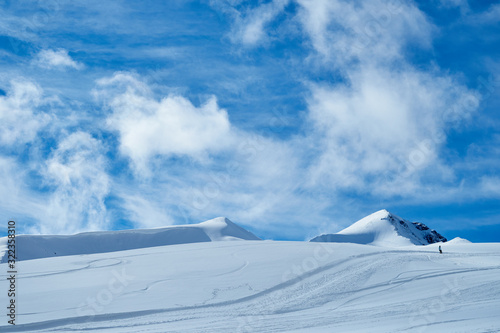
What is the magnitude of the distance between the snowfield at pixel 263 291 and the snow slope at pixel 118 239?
4134 centimetres

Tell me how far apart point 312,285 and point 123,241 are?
6075 centimetres

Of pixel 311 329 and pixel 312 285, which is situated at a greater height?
pixel 312 285

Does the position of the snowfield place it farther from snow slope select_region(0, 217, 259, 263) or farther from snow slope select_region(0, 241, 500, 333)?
snow slope select_region(0, 217, 259, 263)

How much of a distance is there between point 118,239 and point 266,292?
202ft

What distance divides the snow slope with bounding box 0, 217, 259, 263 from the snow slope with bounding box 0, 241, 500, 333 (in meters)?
42.2

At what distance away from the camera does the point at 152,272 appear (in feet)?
65.1

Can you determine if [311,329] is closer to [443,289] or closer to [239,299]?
[239,299]

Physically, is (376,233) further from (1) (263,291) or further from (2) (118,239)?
(1) (263,291)

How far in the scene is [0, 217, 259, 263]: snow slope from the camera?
207 feet

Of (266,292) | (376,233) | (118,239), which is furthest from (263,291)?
(376,233)

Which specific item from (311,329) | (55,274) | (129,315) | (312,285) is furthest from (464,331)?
(55,274)

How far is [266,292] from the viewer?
16.5m

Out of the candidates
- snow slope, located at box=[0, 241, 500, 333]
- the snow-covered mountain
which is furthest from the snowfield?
the snow-covered mountain

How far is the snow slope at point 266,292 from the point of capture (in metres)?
12.8
